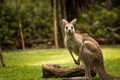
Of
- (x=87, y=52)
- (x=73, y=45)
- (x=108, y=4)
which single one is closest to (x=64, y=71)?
(x=73, y=45)

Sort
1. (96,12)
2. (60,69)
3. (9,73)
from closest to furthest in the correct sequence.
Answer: (60,69) → (9,73) → (96,12)

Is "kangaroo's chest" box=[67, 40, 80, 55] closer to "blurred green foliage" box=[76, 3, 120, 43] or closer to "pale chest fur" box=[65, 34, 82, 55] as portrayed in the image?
"pale chest fur" box=[65, 34, 82, 55]

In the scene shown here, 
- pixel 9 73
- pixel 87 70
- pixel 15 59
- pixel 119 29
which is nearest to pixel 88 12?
pixel 119 29

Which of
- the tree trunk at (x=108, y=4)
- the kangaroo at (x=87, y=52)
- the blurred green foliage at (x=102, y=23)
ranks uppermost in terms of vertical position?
the kangaroo at (x=87, y=52)

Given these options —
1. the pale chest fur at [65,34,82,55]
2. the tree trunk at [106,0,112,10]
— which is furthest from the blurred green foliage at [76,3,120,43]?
the pale chest fur at [65,34,82,55]

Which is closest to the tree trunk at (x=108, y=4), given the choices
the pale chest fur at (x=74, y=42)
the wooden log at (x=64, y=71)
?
the wooden log at (x=64, y=71)

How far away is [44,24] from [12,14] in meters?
2.80

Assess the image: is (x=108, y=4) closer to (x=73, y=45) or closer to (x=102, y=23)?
(x=102, y=23)

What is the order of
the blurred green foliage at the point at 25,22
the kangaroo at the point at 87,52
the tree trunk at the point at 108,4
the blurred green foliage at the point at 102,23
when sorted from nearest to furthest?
the kangaroo at the point at 87,52 → the blurred green foliage at the point at 25,22 → the blurred green foliage at the point at 102,23 → the tree trunk at the point at 108,4

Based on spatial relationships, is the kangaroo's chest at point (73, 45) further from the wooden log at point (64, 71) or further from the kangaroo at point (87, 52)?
the wooden log at point (64, 71)

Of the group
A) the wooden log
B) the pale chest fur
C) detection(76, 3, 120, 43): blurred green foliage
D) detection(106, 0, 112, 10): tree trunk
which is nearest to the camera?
the pale chest fur

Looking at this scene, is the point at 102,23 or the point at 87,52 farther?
the point at 102,23

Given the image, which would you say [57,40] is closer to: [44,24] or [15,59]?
[44,24]

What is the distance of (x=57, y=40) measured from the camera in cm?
2445
